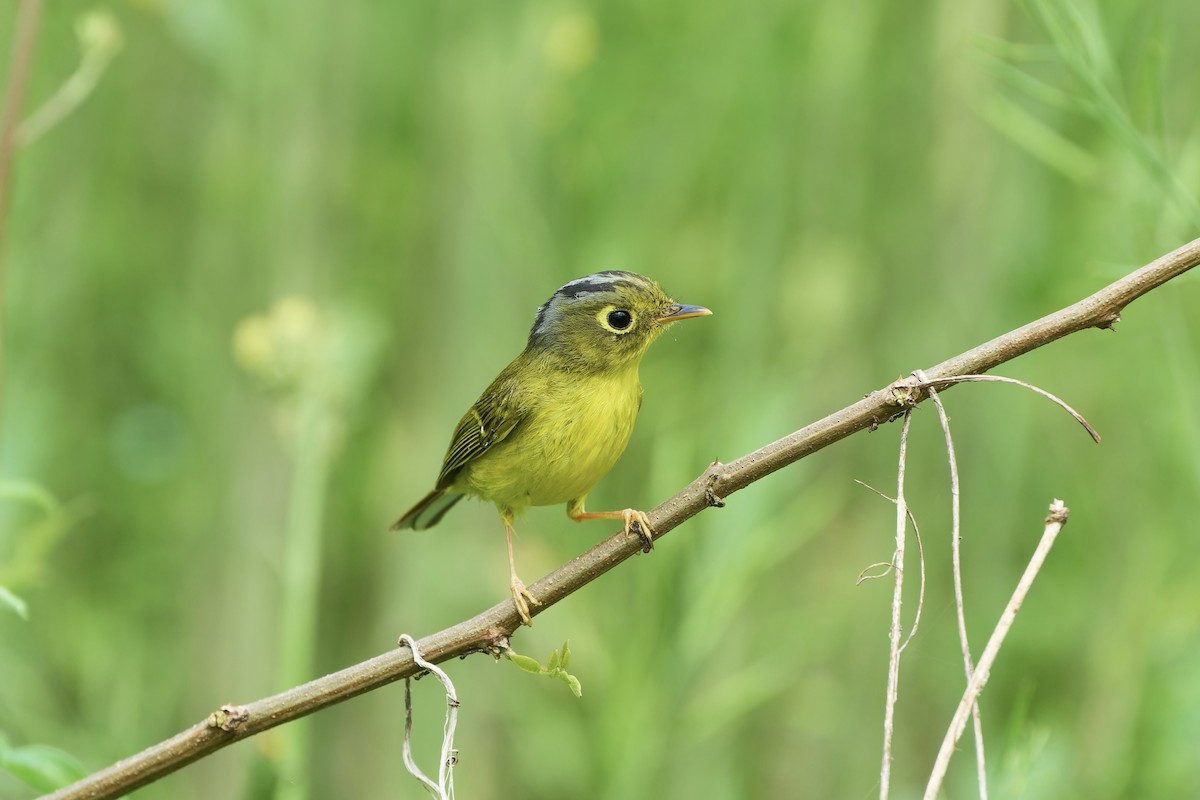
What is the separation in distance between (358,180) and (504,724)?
2.28 meters

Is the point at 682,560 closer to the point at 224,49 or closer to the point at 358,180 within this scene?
the point at 224,49

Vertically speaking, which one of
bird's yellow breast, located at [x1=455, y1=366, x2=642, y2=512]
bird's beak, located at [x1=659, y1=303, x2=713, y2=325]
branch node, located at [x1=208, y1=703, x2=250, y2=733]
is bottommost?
branch node, located at [x1=208, y1=703, x2=250, y2=733]

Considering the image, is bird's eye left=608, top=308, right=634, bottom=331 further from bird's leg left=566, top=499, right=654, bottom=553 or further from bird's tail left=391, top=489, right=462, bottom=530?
bird's tail left=391, top=489, right=462, bottom=530

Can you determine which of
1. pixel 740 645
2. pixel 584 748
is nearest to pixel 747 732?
pixel 740 645

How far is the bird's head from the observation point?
129 inches

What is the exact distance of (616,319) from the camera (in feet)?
10.9

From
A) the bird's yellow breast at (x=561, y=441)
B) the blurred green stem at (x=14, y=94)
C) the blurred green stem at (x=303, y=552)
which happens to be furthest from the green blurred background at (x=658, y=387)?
the blurred green stem at (x=14, y=94)

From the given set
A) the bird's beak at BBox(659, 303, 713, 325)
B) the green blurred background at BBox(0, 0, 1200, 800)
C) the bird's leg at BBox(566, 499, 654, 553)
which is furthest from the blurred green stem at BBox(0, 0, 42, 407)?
the bird's beak at BBox(659, 303, 713, 325)

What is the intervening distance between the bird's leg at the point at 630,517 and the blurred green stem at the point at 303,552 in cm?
64

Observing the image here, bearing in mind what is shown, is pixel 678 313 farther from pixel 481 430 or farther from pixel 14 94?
pixel 14 94

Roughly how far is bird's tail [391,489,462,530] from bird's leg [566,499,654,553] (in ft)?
1.18

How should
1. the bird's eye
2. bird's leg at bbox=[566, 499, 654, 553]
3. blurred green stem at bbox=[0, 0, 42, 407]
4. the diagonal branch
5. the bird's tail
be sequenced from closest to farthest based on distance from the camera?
1. the diagonal branch
2. bird's leg at bbox=[566, 499, 654, 553]
3. blurred green stem at bbox=[0, 0, 42, 407]
4. the bird's eye
5. the bird's tail

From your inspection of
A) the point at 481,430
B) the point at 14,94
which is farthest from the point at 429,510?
the point at 14,94

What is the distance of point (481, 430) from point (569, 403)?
0.29 metres
